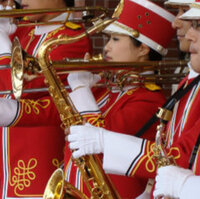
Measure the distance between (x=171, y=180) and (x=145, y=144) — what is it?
0.27m

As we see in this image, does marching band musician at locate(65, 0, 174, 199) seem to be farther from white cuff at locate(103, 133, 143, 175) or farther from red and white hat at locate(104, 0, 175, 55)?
white cuff at locate(103, 133, 143, 175)

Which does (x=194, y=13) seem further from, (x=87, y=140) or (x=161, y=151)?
(x=87, y=140)

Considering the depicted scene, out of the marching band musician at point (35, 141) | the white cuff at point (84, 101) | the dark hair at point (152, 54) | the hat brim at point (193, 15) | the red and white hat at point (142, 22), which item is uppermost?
the hat brim at point (193, 15)

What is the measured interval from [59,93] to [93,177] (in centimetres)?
37

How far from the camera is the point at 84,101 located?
99.5 inches

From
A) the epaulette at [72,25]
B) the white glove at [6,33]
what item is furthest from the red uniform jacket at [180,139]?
the white glove at [6,33]

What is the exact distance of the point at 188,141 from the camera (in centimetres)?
200

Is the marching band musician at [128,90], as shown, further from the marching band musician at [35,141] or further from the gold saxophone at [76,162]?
the marching band musician at [35,141]

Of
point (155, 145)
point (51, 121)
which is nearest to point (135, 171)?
point (155, 145)

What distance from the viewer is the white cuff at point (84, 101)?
2520 millimetres

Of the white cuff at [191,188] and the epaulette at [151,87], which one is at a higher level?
the epaulette at [151,87]

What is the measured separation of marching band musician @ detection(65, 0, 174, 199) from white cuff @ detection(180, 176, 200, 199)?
636mm

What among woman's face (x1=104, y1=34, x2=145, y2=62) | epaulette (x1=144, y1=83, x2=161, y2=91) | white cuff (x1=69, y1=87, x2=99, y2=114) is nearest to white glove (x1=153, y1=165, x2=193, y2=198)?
white cuff (x1=69, y1=87, x2=99, y2=114)

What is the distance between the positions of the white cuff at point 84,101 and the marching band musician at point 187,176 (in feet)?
2.05
